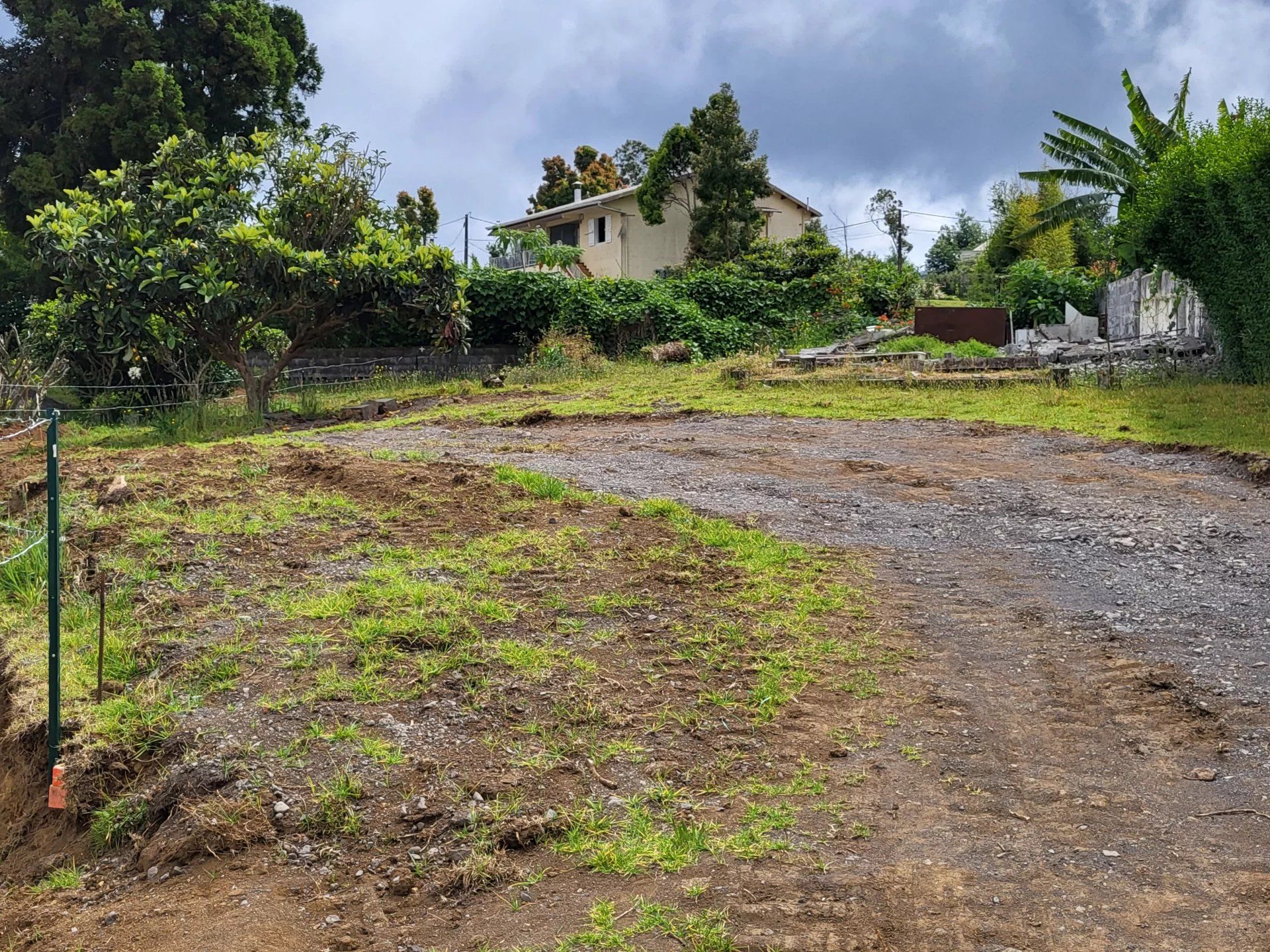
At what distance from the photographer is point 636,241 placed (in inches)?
1401

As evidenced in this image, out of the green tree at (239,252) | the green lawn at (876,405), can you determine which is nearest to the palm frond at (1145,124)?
the green lawn at (876,405)

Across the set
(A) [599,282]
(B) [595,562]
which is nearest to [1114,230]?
(A) [599,282]

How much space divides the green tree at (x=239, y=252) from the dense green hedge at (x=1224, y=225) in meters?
10.2

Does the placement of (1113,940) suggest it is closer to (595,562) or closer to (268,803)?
(268,803)

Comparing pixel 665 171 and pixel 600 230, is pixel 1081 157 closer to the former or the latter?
pixel 665 171

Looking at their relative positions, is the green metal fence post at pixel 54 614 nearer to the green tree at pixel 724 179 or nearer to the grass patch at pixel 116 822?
the grass patch at pixel 116 822

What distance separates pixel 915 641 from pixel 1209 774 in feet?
5.28

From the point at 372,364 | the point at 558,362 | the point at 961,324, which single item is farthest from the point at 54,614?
the point at 961,324

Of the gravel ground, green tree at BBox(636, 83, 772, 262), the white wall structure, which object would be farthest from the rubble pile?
green tree at BBox(636, 83, 772, 262)

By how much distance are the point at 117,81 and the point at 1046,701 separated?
2771 centimetres

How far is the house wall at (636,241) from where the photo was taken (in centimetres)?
3538

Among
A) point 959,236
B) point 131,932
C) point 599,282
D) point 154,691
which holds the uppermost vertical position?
point 959,236

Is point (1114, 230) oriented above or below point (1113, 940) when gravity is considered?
above

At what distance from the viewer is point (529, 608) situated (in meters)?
5.48
